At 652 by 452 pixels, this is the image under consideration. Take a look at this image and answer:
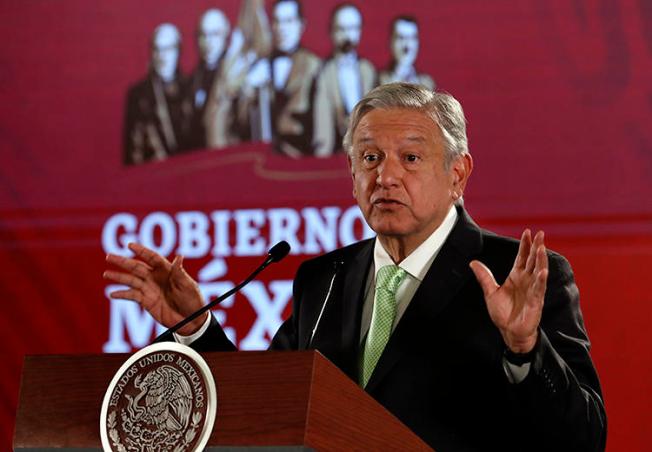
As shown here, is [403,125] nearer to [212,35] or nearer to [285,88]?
[285,88]

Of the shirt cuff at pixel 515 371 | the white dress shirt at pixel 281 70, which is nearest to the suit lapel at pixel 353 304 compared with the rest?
the shirt cuff at pixel 515 371

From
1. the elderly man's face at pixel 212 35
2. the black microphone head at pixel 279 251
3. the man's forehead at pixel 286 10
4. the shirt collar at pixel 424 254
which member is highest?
the man's forehead at pixel 286 10

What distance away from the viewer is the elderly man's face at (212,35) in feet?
14.0

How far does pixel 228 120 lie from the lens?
166 inches

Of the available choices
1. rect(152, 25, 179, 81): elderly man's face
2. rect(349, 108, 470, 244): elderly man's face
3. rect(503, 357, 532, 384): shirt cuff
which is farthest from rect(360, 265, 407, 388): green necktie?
rect(152, 25, 179, 81): elderly man's face

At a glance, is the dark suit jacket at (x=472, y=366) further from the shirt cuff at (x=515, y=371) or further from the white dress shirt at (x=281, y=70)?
the white dress shirt at (x=281, y=70)

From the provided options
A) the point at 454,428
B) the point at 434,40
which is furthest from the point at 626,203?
the point at 454,428

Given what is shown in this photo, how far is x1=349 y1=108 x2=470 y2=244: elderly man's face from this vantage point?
2533 millimetres

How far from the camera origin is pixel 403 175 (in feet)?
8.33

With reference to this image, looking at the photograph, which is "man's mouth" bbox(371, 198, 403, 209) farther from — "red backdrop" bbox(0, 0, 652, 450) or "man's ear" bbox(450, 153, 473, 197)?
"red backdrop" bbox(0, 0, 652, 450)

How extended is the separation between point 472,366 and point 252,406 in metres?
0.78

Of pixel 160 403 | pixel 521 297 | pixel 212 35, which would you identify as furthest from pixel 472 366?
pixel 212 35

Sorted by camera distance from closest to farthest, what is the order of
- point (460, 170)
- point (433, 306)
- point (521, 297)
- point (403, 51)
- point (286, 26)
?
1. point (521, 297)
2. point (433, 306)
3. point (460, 170)
4. point (403, 51)
5. point (286, 26)

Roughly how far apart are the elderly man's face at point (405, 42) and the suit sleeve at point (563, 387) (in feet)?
6.35
